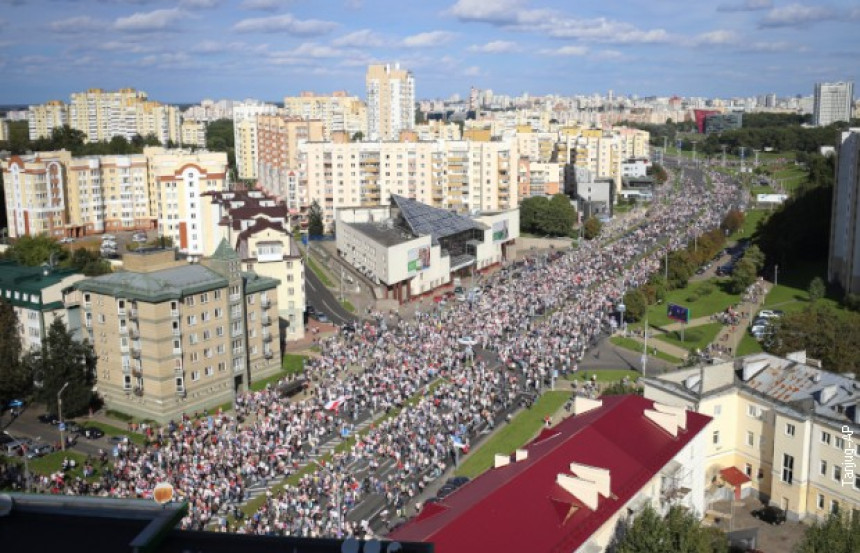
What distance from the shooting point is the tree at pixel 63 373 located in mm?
32312

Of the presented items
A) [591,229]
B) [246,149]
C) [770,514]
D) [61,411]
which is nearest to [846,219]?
[591,229]

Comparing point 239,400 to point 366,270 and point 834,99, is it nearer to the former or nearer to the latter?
point 366,270

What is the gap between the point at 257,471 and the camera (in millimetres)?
26672

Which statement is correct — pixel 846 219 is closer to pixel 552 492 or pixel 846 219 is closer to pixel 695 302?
pixel 695 302

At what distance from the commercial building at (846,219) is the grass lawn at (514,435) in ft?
83.7

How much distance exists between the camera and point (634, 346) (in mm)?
41469

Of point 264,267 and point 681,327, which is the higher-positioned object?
point 264,267

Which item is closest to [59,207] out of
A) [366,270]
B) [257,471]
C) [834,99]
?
[366,270]

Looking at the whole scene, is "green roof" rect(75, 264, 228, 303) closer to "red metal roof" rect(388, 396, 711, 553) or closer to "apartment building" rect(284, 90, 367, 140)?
"red metal roof" rect(388, 396, 711, 553)

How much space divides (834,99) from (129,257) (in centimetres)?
20272

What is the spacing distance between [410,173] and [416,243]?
23413 millimetres

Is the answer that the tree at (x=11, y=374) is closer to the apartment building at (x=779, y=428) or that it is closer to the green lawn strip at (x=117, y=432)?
the green lawn strip at (x=117, y=432)

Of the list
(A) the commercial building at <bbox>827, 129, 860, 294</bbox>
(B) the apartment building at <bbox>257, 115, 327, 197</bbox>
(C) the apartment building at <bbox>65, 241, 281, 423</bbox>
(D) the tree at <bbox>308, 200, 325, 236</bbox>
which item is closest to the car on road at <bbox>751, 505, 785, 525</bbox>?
(C) the apartment building at <bbox>65, 241, 281, 423</bbox>

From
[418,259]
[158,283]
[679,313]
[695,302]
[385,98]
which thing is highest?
[385,98]
